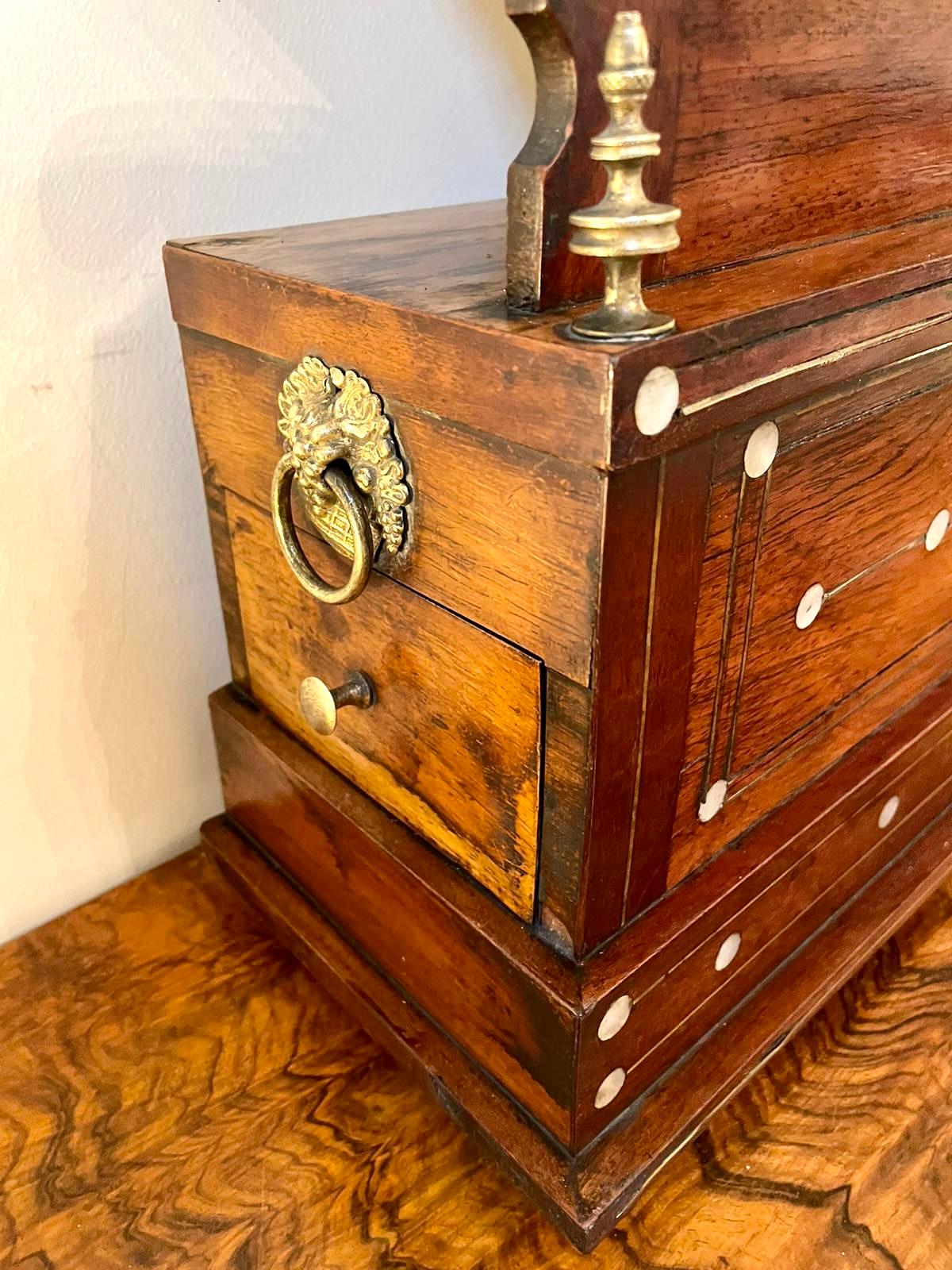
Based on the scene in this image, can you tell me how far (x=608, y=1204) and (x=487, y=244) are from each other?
0.61m

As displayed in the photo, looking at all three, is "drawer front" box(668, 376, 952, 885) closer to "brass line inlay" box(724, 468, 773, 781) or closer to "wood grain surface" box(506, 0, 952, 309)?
"brass line inlay" box(724, 468, 773, 781)

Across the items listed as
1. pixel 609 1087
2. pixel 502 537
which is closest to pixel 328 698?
pixel 502 537

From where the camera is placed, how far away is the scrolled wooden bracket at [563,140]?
421mm

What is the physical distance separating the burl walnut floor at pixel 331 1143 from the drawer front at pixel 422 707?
0.21 m

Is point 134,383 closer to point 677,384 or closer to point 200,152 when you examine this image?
point 200,152

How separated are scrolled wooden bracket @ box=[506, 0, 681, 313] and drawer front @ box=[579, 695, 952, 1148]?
393mm

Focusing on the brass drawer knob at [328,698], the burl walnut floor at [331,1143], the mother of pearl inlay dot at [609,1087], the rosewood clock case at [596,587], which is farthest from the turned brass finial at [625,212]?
the burl walnut floor at [331,1143]

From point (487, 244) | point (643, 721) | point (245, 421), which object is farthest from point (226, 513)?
point (643, 721)

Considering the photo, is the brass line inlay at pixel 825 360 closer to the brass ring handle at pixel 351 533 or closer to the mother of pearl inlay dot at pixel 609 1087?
the brass ring handle at pixel 351 533

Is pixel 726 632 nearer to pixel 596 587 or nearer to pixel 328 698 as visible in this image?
pixel 596 587

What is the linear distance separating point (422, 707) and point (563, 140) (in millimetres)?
329

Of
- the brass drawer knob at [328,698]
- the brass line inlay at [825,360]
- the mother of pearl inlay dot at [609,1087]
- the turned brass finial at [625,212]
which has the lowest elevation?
the mother of pearl inlay dot at [609,1087]

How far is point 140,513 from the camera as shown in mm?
817

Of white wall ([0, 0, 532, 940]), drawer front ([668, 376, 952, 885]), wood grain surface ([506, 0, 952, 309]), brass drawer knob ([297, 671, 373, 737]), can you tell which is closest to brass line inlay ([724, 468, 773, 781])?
drawer front ([668, 376, 952, 885])
